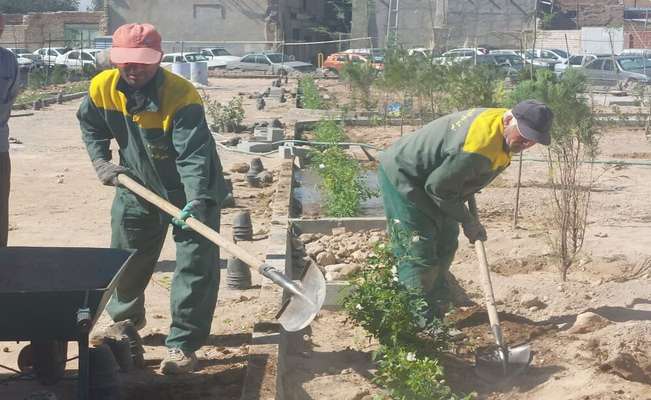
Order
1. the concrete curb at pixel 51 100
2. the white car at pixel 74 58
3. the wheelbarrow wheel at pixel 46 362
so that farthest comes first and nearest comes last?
the white car at pixel 74 58
the concrete curb at pixel 51 100
the wheelbarrow wheel at pixel 46 362

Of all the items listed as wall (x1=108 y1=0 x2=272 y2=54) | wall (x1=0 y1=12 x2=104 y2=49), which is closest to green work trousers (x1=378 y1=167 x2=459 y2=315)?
wall (x1=108 y1=0 x2=272 y2=54)

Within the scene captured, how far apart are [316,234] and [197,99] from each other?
383 cm

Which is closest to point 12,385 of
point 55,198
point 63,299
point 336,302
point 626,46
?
point 63,299

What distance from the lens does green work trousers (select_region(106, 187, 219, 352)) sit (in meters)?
5.39

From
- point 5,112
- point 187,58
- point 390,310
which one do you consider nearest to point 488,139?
point 390,310

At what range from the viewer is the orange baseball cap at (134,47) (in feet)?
17.0

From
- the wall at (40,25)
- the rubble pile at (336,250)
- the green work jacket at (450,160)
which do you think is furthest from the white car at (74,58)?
the green work jacket at (450,160)

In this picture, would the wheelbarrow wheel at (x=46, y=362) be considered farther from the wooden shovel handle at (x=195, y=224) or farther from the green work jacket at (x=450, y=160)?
the green work jacket at (x=450, y=160)

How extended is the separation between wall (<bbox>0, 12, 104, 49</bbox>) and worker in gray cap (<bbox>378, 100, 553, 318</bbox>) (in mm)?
51402

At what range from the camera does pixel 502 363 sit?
18.5ft

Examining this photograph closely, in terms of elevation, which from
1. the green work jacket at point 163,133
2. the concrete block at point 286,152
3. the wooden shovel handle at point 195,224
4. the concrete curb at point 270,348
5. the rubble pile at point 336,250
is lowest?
the concrete block at point 286,152

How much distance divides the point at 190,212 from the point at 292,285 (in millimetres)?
641

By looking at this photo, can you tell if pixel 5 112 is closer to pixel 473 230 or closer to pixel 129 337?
pixel 129 337

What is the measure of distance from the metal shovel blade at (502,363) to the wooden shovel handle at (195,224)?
4.67ft
